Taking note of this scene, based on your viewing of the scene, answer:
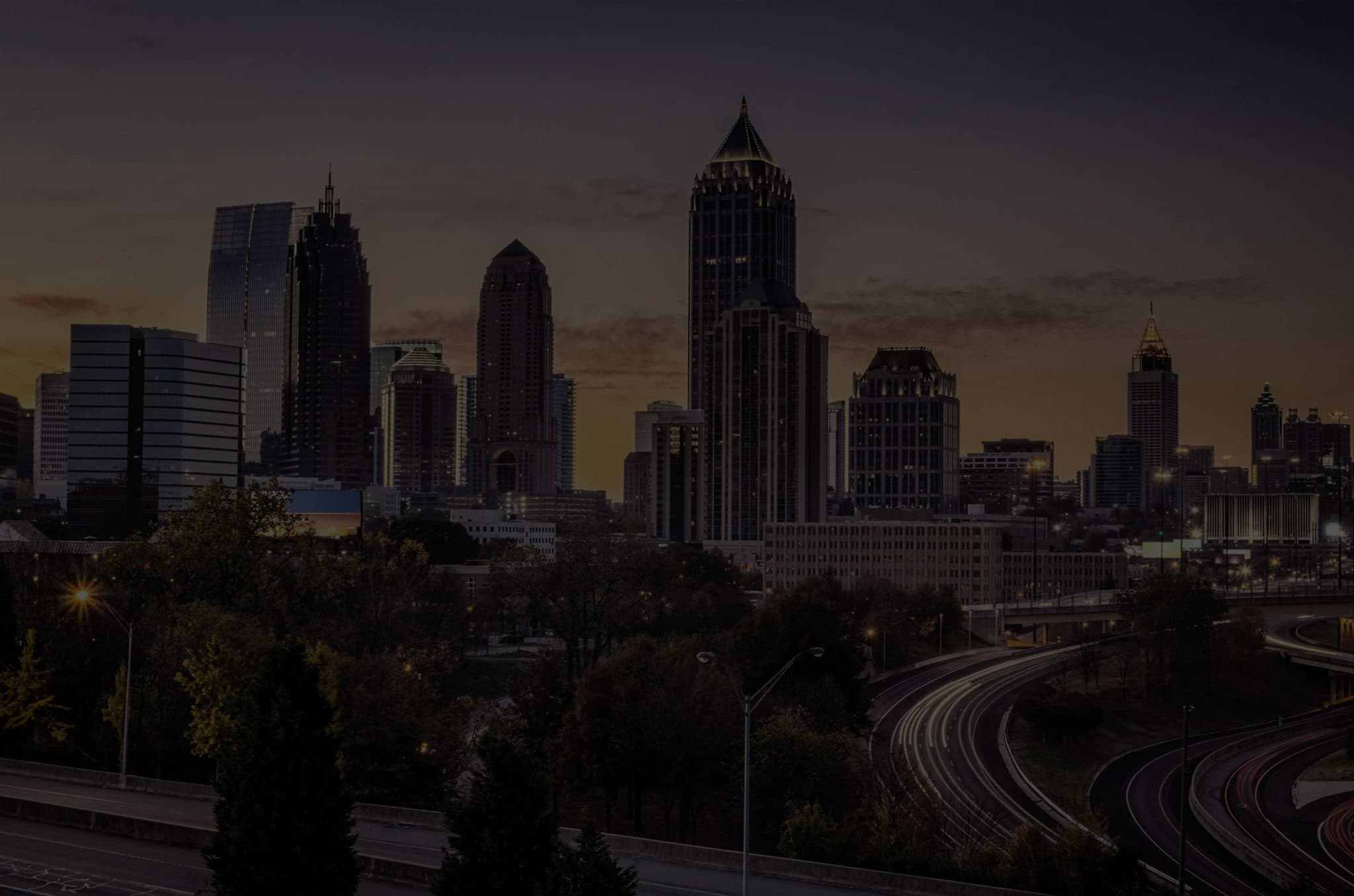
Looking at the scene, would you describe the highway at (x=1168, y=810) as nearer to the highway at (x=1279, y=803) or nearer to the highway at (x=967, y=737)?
the highway at (x=1279, y=803)

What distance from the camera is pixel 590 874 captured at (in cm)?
3366

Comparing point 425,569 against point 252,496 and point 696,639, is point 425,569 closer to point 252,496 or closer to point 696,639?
point 696,639

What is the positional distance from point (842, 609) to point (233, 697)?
9815cm

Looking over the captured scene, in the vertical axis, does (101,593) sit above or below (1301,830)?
above

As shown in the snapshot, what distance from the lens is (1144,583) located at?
12538cm

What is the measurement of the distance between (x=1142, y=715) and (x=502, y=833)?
84.4m

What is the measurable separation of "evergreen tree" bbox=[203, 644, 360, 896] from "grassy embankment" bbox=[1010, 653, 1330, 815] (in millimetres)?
50040

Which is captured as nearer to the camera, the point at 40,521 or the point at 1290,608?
the point at 1290,608

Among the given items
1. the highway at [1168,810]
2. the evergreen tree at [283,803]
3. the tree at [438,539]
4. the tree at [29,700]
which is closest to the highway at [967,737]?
the highway at [1168,810]

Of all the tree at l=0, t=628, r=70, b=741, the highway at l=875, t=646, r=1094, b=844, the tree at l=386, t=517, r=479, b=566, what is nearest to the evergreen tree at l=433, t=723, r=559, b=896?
the highway at l=875, t=646, r=1094, b=844

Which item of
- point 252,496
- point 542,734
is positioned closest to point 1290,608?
point 542,734

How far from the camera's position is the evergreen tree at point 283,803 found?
37062 mm

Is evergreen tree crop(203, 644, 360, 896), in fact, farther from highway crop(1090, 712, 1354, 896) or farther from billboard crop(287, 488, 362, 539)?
billboard crop(287, 488, 362, 539)

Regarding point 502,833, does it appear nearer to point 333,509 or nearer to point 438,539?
point 333,509
